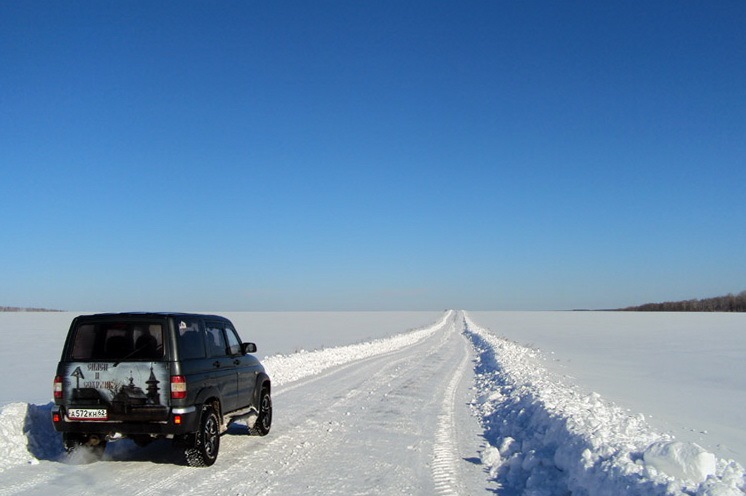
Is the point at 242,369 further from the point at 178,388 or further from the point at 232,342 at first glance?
the point at 178,388

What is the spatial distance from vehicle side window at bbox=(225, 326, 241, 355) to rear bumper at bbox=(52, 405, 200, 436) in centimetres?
189

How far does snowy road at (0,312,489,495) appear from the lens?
6.46 metres

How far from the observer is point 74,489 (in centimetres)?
634

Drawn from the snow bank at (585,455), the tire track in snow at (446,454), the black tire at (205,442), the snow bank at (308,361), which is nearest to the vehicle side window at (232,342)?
the black tire at (205,442)

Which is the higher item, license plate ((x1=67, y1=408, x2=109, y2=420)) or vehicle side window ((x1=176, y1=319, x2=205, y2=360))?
vehicle side window ((x1=176, y1=319, x2=205, y2=360))

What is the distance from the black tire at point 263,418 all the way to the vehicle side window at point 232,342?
0.93 metres

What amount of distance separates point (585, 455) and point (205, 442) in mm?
4461

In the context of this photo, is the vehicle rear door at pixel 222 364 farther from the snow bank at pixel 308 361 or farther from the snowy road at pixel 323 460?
the snow bank at pixel 308 361

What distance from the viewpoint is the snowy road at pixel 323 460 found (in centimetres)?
646

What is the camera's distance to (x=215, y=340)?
8578mm

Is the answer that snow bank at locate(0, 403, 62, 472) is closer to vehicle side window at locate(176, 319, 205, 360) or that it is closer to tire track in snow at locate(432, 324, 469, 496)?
vehicle side window at locate(176, 319, 205, 360)

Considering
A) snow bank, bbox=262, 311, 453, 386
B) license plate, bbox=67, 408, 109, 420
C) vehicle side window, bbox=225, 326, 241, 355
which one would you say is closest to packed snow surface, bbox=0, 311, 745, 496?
license plate, bbox=67, 408, 109, 420

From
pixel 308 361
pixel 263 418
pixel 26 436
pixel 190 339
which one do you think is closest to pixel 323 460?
pixel 263 418

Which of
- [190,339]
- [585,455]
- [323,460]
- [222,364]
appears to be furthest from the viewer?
[222,364]
